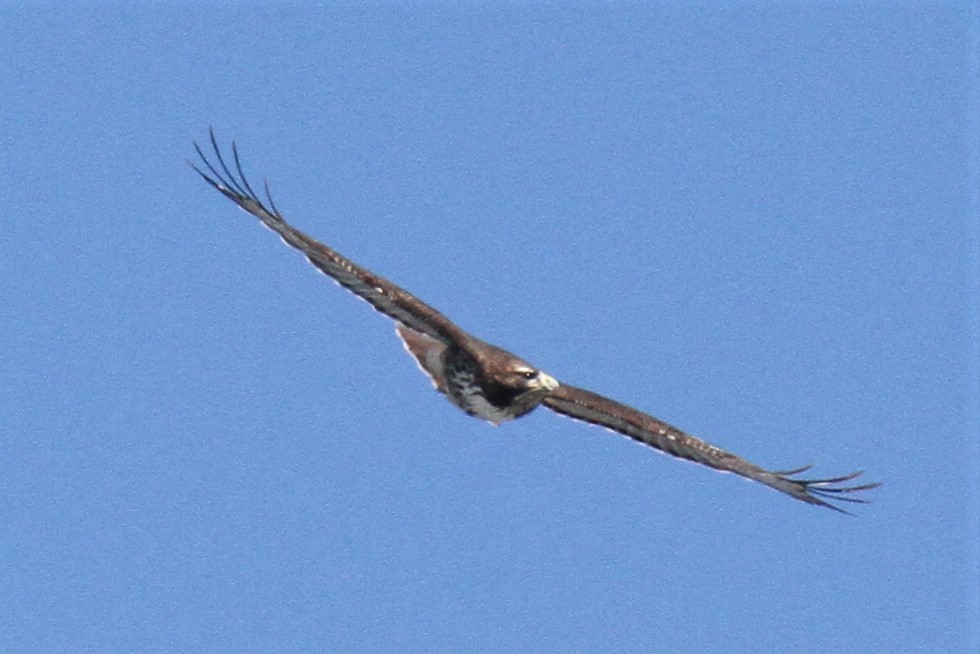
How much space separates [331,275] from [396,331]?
878 mm

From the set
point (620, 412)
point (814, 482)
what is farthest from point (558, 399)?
point (814, 482)

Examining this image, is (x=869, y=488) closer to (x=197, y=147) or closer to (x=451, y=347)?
(x=451, y=347)

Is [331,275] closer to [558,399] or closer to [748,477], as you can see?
[558,399]

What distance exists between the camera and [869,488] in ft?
72.1

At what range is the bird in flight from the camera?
2164 cm

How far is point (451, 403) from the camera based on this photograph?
72.4ft

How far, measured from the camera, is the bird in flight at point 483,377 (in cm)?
2164

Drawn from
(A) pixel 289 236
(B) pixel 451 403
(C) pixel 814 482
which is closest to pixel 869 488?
(C) pixel 814 482

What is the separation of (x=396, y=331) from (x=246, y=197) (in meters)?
1.76

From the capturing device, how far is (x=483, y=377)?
21.6m

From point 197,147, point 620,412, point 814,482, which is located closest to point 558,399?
point 620,412

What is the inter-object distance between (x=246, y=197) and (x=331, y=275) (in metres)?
1.04

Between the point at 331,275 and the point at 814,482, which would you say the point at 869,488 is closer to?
the point at 814,482

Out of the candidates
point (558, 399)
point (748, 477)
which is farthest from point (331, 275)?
point (748, 477)
